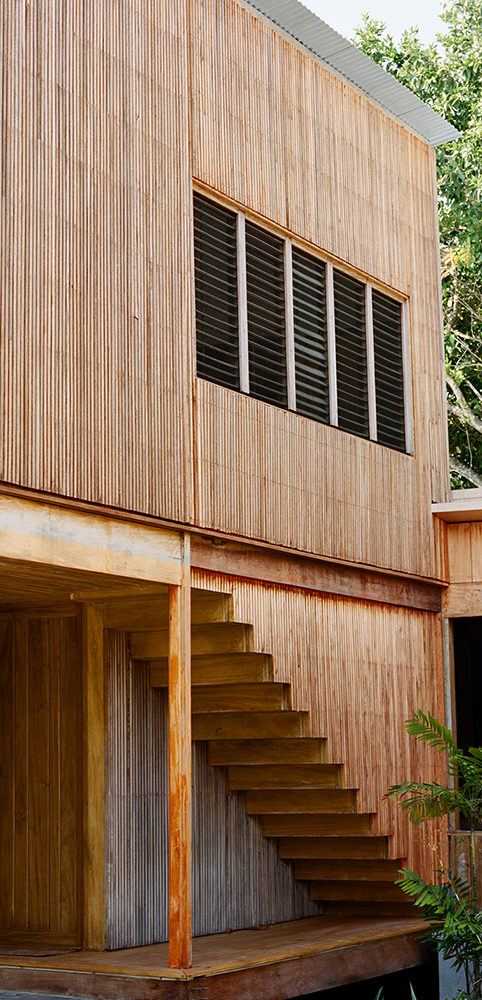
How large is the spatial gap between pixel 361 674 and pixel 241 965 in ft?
7.84

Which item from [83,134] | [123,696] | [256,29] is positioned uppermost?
[256,29]

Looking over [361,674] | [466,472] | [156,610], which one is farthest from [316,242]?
[466,472]

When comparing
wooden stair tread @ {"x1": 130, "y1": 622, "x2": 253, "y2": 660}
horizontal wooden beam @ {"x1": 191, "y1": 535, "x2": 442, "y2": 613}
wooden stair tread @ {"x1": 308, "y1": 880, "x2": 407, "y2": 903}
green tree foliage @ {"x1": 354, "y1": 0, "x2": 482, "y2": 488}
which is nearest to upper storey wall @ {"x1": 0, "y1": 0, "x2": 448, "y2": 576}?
horizontal wooden beam @ {"x1": 191, "y1": 535, "x2": 442, "y2": 613}

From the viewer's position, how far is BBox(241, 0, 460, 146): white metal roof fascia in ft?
27.3

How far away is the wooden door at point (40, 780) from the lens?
7496 mm

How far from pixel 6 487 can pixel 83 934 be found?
3178 mm

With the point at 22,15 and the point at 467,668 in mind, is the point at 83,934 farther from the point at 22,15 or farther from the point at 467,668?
the point at 22,15

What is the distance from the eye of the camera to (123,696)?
25.3ft

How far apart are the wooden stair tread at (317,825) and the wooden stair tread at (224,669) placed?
144 centimetres

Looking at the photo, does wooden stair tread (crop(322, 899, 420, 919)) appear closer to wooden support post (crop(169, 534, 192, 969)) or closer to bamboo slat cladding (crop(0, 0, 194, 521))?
wooden support post (crop(169, 534, 192, 969))

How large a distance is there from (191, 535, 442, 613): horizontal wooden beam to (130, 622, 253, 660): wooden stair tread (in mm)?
340

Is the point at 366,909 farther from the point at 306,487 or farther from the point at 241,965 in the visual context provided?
the point at 306,487

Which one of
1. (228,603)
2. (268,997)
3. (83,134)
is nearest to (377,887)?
(268,997)

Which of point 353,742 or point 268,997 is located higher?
point 353,742
